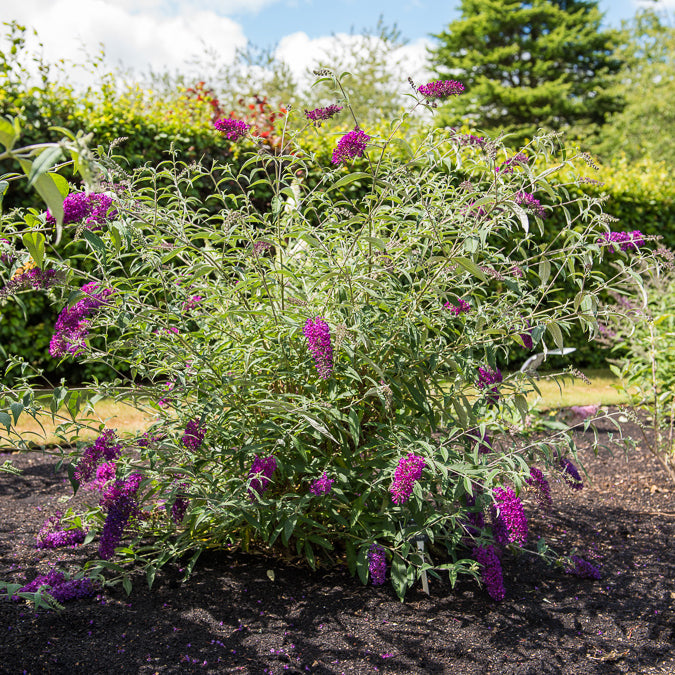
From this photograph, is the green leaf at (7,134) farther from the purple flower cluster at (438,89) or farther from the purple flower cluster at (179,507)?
the purple flower cluster at (179,507)

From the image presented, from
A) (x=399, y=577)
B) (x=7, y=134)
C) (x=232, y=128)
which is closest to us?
(x=7, y=134)

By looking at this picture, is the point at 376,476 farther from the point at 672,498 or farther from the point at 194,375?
the point at 672,498

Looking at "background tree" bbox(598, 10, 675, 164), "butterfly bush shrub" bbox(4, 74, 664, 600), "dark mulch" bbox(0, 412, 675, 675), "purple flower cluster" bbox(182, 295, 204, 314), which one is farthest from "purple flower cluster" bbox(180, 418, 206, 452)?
"background tree" bbox(598, 10, 675, 164)

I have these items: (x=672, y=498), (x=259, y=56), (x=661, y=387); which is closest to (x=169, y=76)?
(x=259, y=56)

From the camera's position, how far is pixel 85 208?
183cm

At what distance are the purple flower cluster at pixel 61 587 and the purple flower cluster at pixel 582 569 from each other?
202 centimetres

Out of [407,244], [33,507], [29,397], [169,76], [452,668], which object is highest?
[169,76]

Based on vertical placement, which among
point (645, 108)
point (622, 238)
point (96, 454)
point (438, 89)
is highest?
point (645, 108)

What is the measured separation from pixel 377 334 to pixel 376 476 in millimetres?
571

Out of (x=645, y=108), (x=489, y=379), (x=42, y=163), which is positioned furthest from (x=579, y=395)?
(x=645, y=108)

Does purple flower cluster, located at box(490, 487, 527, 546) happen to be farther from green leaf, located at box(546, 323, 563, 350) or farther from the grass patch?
the grass patch

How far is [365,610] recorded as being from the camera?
2.38 metres

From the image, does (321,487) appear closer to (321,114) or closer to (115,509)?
(115,509)

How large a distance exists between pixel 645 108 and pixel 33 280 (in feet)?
84.5
